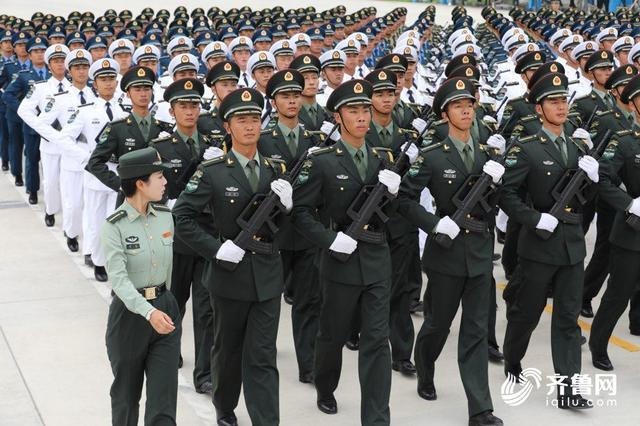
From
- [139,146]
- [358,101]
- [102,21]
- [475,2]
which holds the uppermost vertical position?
[358,101]

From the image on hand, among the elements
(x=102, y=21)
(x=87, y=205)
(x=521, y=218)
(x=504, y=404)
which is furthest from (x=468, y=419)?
(x=102, y=21)

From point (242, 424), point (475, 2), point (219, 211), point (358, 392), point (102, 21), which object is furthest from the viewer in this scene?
point (475, 2)

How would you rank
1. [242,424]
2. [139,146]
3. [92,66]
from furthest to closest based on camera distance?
[92,66]
[139,146]
[242,424]

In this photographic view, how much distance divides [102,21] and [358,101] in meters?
12.6

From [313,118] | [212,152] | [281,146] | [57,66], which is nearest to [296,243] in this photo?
[281,146]

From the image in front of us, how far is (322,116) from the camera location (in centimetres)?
884

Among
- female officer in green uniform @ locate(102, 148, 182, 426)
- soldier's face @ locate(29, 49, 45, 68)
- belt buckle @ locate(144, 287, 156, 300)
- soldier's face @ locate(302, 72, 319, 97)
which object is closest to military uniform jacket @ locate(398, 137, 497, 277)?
female officer in green uniform @ locate(102, 148, 182, 426)

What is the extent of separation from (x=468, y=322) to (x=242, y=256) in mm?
1530

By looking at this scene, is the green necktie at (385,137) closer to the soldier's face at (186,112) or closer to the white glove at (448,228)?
the soldier's face at (186,112)

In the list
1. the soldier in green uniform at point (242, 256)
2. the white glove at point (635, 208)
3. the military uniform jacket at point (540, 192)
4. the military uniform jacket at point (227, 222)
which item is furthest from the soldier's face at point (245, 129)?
the white glove at point (635, 208)

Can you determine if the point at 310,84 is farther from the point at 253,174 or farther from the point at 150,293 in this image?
the point at 150,293

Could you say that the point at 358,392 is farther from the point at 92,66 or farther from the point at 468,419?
the point at 92,66

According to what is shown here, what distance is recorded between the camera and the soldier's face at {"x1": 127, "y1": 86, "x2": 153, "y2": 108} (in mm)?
8461

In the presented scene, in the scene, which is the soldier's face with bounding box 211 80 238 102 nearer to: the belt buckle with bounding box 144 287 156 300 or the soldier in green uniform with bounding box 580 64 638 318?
the soldier in green uniform with bounding box 580 64 638 318
